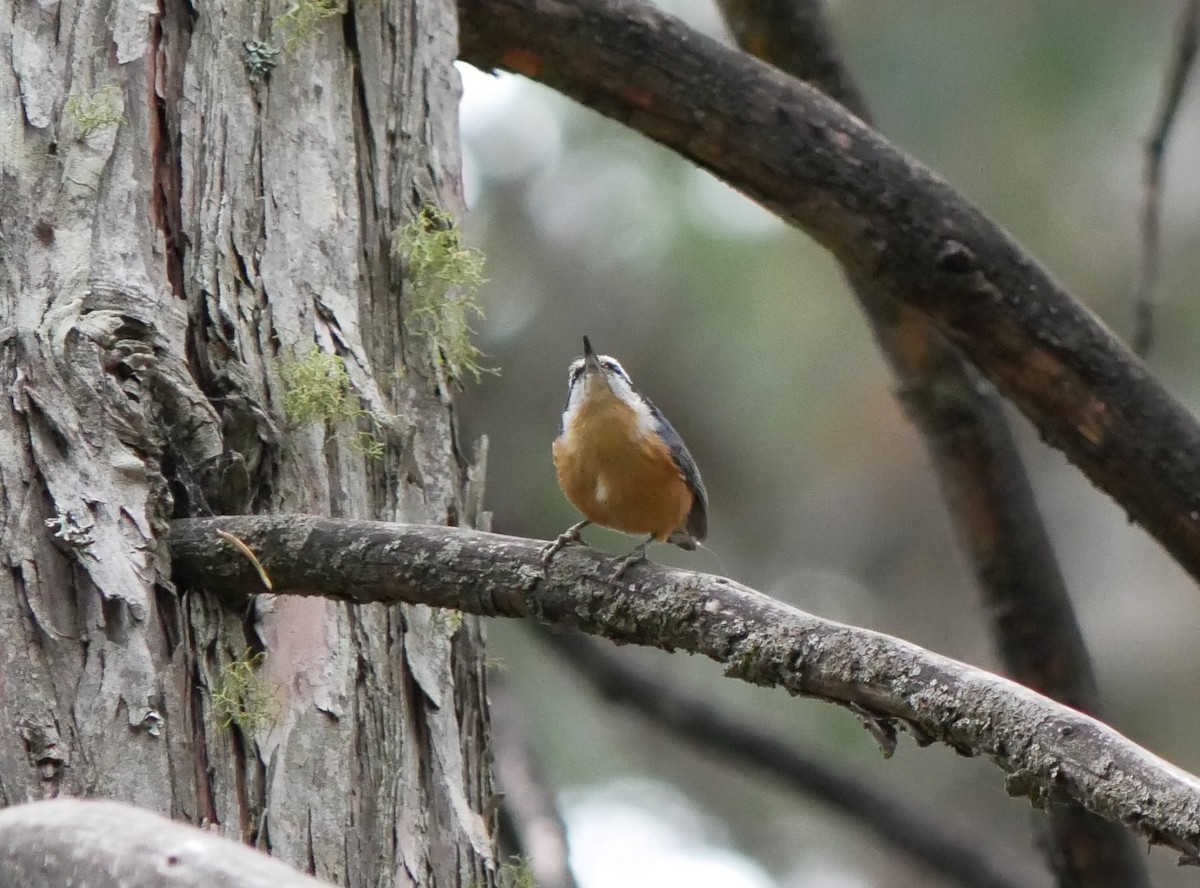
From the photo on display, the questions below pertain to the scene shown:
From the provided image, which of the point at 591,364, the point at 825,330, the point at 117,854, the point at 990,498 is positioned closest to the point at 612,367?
the point at 591,364

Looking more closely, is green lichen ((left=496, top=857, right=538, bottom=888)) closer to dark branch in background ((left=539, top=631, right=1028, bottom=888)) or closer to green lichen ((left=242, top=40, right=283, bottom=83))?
dark branch in background ((left=539, top=631, right=1028, bottom=888))

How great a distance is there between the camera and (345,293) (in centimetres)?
256

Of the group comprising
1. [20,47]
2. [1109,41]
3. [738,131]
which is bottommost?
[20,47]

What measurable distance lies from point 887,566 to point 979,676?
281 inches

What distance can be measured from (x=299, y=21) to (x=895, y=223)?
1286 mm

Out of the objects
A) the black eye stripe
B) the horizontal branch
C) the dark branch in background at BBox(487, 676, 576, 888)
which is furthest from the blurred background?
the horizontal branch

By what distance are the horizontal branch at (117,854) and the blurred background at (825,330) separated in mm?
5681

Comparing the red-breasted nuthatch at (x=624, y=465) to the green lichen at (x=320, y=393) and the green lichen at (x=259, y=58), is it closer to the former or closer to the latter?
the green lichen at (x=320, y=393)

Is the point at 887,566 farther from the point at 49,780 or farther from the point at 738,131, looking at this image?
the point at 49,780

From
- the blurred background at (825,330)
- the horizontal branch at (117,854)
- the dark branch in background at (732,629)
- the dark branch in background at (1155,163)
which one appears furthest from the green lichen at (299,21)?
the blurred background at (825,330)

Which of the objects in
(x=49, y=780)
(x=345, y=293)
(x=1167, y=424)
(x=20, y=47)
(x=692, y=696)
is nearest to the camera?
(x=49, y=780)

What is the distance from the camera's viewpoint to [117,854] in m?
1.17

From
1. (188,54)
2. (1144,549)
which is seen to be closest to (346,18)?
(188,54)

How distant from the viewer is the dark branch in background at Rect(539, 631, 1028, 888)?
157 inches
